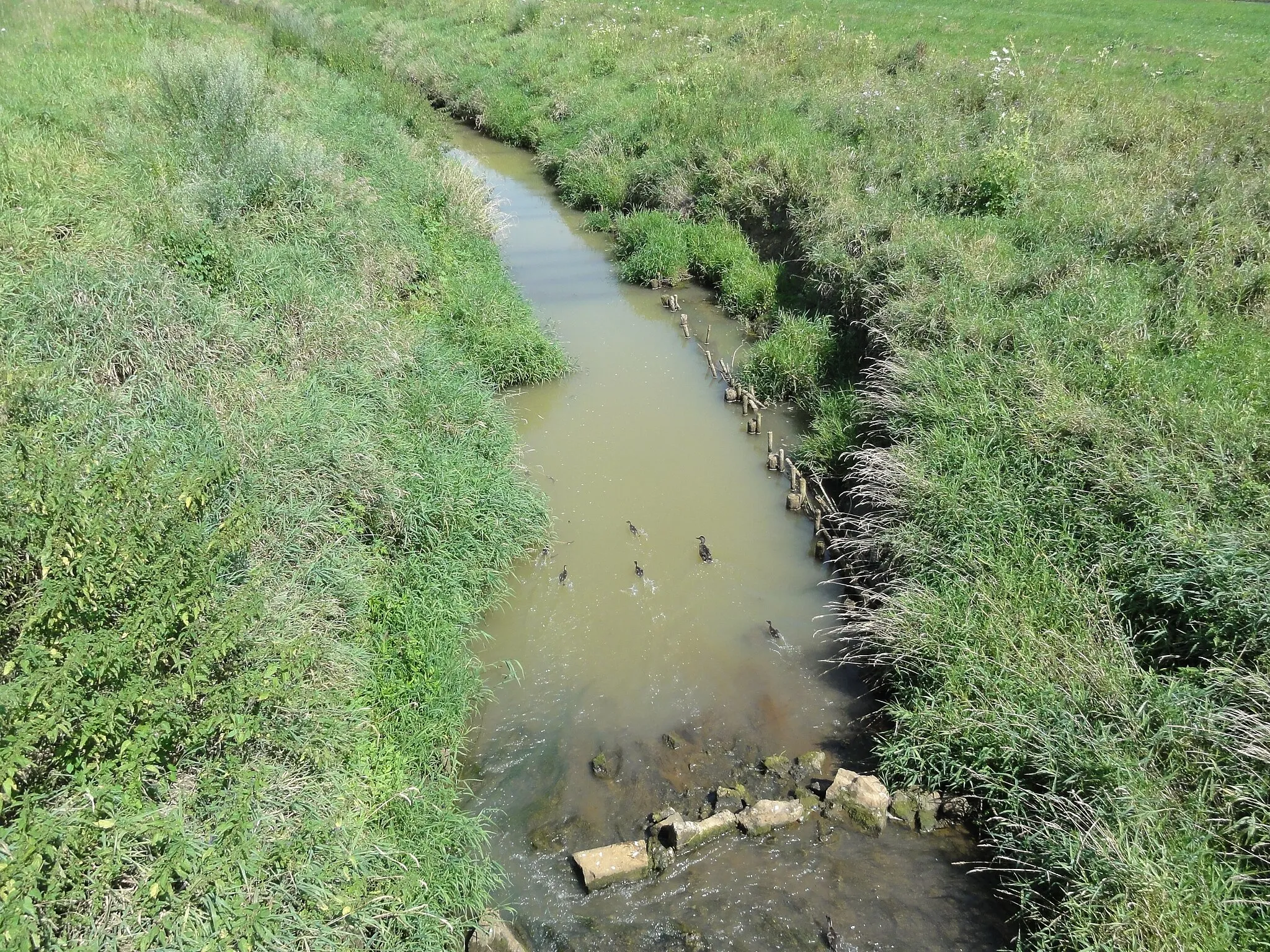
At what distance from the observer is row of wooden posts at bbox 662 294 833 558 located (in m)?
7.42

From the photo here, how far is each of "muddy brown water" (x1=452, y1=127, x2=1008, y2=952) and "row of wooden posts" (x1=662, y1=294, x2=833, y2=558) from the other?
0.12m

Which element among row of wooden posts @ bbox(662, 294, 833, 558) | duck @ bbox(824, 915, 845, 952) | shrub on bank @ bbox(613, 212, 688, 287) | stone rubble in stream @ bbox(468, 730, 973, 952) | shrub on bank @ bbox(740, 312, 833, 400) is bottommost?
duck @ bbox(824, 915, 845, 952)

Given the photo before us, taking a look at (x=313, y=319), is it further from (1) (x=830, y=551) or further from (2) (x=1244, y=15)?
(2) (x=1244, y=15)

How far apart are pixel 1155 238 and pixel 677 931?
26.6 ft

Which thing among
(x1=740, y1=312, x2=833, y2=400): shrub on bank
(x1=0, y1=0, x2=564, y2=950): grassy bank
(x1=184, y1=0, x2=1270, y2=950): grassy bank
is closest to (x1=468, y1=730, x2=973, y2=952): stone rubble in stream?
(x1=184, y1=0, x2=1270, y2=950): grassy bank

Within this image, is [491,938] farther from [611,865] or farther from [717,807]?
[717,807]

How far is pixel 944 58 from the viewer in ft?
52.8

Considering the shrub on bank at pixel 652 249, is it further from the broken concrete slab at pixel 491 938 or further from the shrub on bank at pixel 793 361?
the broken concrete slab at pixel 491 938

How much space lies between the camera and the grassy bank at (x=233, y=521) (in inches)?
134

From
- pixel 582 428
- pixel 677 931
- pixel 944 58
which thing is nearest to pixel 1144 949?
pixel 677 931

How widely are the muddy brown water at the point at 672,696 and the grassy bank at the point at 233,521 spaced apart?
1.52 feet

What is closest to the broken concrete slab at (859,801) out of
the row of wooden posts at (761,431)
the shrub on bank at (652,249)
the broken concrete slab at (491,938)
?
the broken concrete slab at (491,938)

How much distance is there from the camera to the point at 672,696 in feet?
19.2

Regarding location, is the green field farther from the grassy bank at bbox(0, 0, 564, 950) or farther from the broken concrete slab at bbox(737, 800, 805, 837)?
the broken concrete slab at bbox(737, 800, 805, 837)
